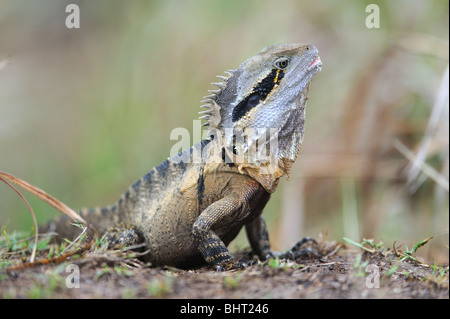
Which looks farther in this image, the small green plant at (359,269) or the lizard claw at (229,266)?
the lizard claw at (229,266)

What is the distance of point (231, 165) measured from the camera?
216 inches

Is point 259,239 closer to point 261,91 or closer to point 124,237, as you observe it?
point 124,237

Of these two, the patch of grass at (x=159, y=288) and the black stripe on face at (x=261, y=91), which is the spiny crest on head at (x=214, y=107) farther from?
the patch of grass at (x=159, y=288)

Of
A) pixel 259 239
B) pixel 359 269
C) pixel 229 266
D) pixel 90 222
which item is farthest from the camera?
pixel 90 222

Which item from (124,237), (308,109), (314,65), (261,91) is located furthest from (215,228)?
(308,109)

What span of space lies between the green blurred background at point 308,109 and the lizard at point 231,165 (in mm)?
1563

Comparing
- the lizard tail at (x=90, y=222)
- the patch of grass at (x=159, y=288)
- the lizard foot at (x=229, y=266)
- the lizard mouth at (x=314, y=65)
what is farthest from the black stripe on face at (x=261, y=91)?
the lizard tail at (x=90, y=222)

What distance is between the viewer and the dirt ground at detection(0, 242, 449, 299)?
3.69 metres

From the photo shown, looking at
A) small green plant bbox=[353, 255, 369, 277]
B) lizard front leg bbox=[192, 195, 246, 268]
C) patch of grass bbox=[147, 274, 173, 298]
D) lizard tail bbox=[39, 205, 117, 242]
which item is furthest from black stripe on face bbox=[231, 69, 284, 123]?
lizard tail bbox=[39, 205, 117, 242]

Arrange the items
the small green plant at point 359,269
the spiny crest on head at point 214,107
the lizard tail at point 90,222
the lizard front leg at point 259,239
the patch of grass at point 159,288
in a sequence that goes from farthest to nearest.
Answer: the lizard tail at point 90,222
the lizard front leg at point 259,239
the spiny crest on head at point 214,107
the small green plant at point 359,269
the patch of grass at point 159,288

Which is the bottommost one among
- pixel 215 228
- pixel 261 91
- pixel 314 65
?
pixel 215 228

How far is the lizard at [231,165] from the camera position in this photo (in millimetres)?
5238

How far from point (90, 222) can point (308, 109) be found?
18.9ft

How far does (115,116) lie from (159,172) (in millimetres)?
5718
